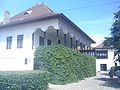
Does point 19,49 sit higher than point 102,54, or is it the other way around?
point 102,54

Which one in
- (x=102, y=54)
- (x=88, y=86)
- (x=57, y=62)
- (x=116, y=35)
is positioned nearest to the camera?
(x=88, y=86)

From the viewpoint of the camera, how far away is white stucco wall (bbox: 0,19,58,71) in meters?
23.5

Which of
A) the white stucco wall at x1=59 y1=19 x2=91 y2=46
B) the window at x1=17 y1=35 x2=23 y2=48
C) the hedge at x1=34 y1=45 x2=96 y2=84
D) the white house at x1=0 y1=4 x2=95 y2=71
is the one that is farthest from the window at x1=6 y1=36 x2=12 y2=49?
the white stucco wall at x1=59 y1=19 x2=91 y2=46

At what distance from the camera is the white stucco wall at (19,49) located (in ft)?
77.0

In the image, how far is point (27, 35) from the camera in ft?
80.9

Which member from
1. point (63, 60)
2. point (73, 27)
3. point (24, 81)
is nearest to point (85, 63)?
point (73, 27)

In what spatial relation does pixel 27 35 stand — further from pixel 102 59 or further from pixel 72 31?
pixel 102 59

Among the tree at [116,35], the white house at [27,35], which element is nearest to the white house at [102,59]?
the white house at [27,35]

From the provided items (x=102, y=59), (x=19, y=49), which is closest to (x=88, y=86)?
(x=19, y=49)

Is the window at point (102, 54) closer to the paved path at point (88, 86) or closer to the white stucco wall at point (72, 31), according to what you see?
the white stucco wall at point (72, 31)

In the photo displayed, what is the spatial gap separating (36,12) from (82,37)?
8328 mm

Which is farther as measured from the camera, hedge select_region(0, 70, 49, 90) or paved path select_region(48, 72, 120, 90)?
paved path select_region(48, 72, 120, 90)

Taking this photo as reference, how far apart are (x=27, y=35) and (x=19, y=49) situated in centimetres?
188

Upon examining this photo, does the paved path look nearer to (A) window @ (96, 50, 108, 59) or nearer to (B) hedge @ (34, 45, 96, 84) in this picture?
(B) hedge @ (34, 45, 96, 84)
